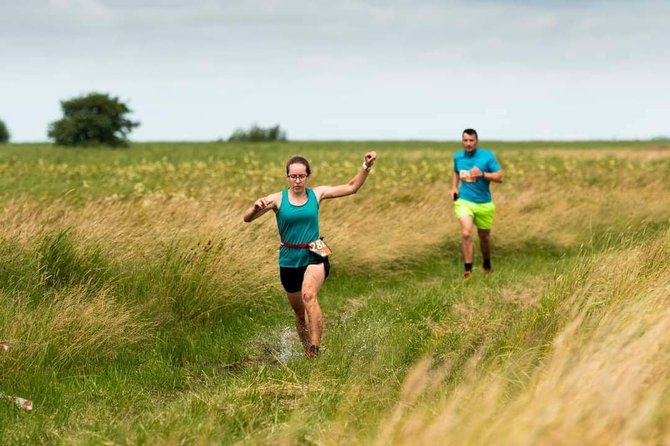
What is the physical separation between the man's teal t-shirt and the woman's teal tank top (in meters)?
5.23

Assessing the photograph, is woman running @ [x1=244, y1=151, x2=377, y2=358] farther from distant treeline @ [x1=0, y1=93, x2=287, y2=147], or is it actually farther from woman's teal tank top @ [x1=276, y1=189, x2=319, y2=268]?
distant treeline @ [x1=0, y1=93, x2=287, y2=147]

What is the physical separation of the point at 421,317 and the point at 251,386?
2975 mm

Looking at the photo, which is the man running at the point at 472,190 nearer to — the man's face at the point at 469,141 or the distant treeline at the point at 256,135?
the man's face at the point at 469,141

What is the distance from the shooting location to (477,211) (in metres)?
12.5

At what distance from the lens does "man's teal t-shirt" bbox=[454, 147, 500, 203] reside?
40.1 ft

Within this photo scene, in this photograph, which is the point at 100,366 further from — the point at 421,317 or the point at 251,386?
the point at 421,317

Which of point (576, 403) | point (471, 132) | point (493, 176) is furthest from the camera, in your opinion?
point (471, 132)

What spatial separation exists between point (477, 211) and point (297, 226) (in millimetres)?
5643

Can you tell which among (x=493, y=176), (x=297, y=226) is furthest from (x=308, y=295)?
(x=493, y=176)

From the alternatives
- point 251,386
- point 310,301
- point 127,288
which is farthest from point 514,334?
point 127,288

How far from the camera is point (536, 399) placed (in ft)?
12.7

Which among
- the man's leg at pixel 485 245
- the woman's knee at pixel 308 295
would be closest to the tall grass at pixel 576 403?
the woman's knee at pixel 308 295

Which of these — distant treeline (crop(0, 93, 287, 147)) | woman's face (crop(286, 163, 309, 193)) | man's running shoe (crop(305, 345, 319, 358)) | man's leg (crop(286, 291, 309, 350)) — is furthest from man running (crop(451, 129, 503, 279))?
distant treeline (crop(0, 93, 287, 147))

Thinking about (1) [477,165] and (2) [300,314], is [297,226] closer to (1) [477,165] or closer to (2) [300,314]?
(2) [300,314]
